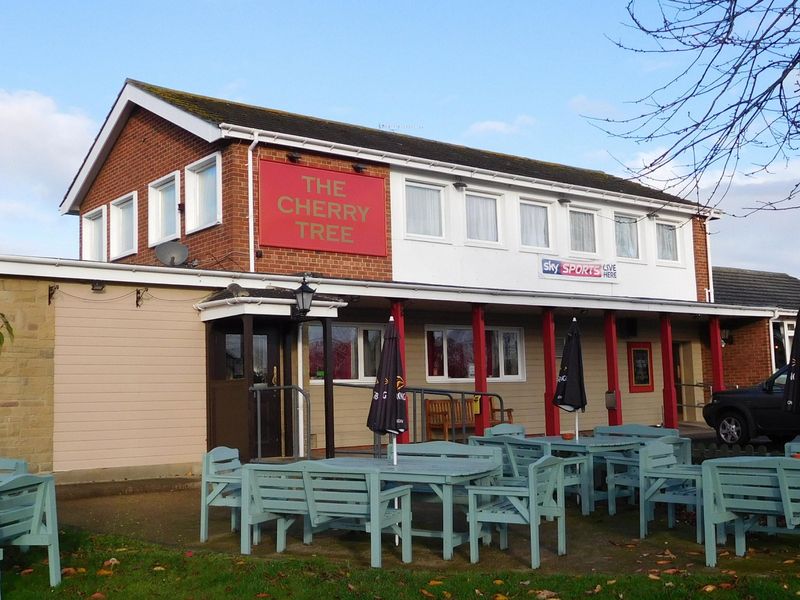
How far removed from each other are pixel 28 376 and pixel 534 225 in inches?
441

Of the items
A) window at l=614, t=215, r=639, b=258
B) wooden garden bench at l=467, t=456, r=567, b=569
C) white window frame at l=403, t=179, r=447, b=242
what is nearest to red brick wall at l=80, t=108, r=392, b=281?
white window frame at l=403, t=179, r=447, b=242

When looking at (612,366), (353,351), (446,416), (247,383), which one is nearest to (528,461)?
(247,383)

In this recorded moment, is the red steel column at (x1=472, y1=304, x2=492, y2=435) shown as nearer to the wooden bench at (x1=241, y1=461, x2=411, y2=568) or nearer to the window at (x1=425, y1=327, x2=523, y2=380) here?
the window at (x1=425, y1=327, x2=523, y2=380)

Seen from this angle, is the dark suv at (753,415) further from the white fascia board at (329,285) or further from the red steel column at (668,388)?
the white fascia board at (329,285)

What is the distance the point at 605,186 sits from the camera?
73.2 ft

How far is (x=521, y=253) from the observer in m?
19.0

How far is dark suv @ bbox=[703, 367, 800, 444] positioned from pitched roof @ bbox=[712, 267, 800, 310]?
567 centimetres

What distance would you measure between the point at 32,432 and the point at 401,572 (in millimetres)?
6725

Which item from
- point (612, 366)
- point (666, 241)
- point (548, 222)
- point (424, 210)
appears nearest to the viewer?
point (424, 210)

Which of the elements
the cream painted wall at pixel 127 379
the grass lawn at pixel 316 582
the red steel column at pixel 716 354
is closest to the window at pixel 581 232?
the red steel column at pixel 716 354

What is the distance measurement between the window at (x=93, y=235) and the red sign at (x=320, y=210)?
20.8 feet

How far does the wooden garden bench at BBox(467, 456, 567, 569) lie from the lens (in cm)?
718

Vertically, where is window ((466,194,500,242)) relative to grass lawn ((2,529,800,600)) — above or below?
above

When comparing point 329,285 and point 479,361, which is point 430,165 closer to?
point 479,361
